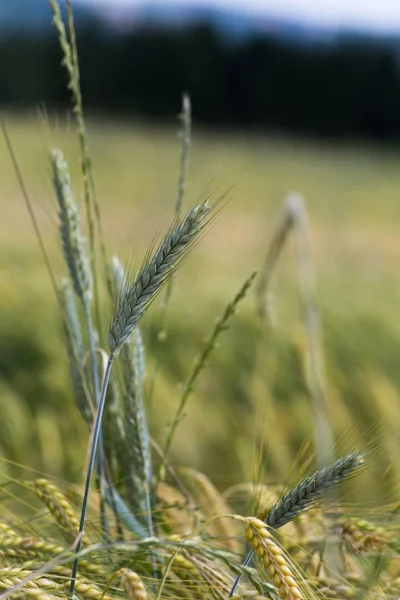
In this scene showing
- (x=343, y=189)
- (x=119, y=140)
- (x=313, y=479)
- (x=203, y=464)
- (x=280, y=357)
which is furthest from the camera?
(x=119, y=140)

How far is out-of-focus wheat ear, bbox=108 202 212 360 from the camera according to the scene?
244mm

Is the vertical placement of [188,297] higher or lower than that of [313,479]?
lower

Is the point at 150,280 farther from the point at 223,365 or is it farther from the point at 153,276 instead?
the point at 223,365

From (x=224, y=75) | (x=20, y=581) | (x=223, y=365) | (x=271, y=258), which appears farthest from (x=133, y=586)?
(x=224, y=75)

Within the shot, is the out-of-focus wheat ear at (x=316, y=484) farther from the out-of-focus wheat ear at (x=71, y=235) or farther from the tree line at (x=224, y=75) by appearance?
the tree line at (x=224, y=75)

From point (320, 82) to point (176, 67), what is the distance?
1.74 metres

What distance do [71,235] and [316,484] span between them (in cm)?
15

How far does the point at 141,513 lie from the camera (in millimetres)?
300

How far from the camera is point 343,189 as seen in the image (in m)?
7.13

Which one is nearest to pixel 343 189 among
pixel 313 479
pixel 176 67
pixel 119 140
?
pixel 119 140

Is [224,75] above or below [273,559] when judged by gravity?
below

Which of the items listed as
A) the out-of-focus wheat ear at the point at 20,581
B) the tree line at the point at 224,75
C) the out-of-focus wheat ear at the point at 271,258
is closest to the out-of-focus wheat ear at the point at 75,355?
the out-of-focus wheat ear at the point at 20,581

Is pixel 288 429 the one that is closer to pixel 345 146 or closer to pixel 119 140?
pixel 119 140

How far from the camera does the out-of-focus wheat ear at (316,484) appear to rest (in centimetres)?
25
